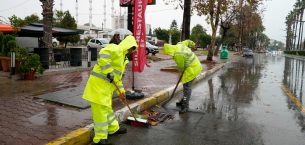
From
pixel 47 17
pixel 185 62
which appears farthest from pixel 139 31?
pixel 47 17

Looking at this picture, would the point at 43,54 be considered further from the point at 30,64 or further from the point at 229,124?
the point at 229,124

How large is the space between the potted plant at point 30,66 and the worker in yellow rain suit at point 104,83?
5.87 metres

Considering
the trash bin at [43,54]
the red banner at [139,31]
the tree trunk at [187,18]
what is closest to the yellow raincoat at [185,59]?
the red banner at [139,31]

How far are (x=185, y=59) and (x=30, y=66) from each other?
554 cm

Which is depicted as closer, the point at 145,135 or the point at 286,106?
the point at 145,135

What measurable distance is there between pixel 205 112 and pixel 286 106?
7.71ft

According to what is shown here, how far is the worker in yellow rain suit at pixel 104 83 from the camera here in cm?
439

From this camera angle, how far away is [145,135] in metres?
5.09

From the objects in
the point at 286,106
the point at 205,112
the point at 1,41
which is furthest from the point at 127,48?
the point at 1,41

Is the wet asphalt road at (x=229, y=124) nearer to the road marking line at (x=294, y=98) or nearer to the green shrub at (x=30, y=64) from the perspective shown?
the road marking line at (x=294, y=98)

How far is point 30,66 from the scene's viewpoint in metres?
9.74

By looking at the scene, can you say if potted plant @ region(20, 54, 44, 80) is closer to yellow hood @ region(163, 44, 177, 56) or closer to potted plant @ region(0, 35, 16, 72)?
potted plant @ region(0, 35, 16, 72)

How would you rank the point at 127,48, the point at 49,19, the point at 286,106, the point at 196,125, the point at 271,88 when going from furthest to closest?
the point at 49,19, the point at 271,88, the point at 286,106, the point at 196,125, the point at 127,48

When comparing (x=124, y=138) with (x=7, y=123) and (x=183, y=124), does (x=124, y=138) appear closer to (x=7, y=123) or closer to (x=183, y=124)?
(x=183, y=124)
